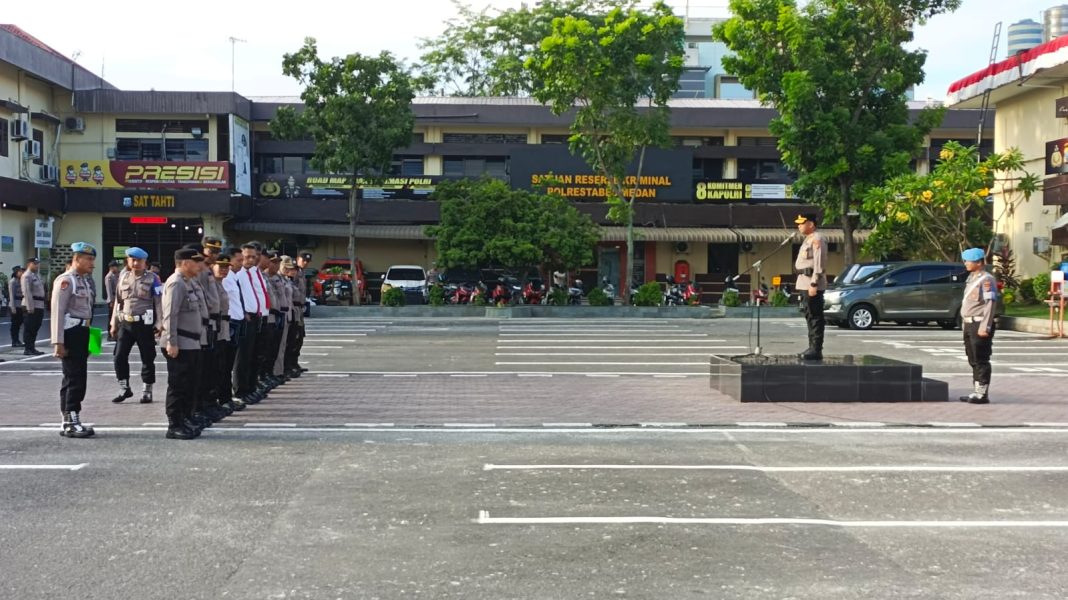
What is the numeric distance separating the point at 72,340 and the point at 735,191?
36.2 meters

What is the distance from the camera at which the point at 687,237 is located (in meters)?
42.7

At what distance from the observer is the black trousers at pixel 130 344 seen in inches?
537

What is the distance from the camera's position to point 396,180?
44.1 metres

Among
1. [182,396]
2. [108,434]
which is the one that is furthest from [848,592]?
[108,434]

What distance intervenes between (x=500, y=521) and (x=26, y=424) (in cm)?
687

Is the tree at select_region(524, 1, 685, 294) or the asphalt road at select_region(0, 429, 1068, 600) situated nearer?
the asphalt road at select_region(0, 429, 1068, 600)

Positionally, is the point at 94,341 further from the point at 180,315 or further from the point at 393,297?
the point at 393,297

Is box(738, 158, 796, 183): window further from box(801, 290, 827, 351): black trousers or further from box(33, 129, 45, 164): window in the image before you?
box(801, 290, 827, 351): black trousers

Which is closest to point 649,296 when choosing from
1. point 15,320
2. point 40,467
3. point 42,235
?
point 15,320

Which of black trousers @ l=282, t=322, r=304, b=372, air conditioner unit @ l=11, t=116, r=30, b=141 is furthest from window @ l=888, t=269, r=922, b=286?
air conditioner unit @ l=11, t=116, r=30, b=141

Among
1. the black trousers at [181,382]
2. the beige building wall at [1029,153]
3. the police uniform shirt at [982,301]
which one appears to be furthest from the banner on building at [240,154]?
the police uniform shirt at [982,301]

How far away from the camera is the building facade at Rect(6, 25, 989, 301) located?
135 ft

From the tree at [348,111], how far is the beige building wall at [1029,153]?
65.6 feet

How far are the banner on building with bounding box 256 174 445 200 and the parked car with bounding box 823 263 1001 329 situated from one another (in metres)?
21.1
